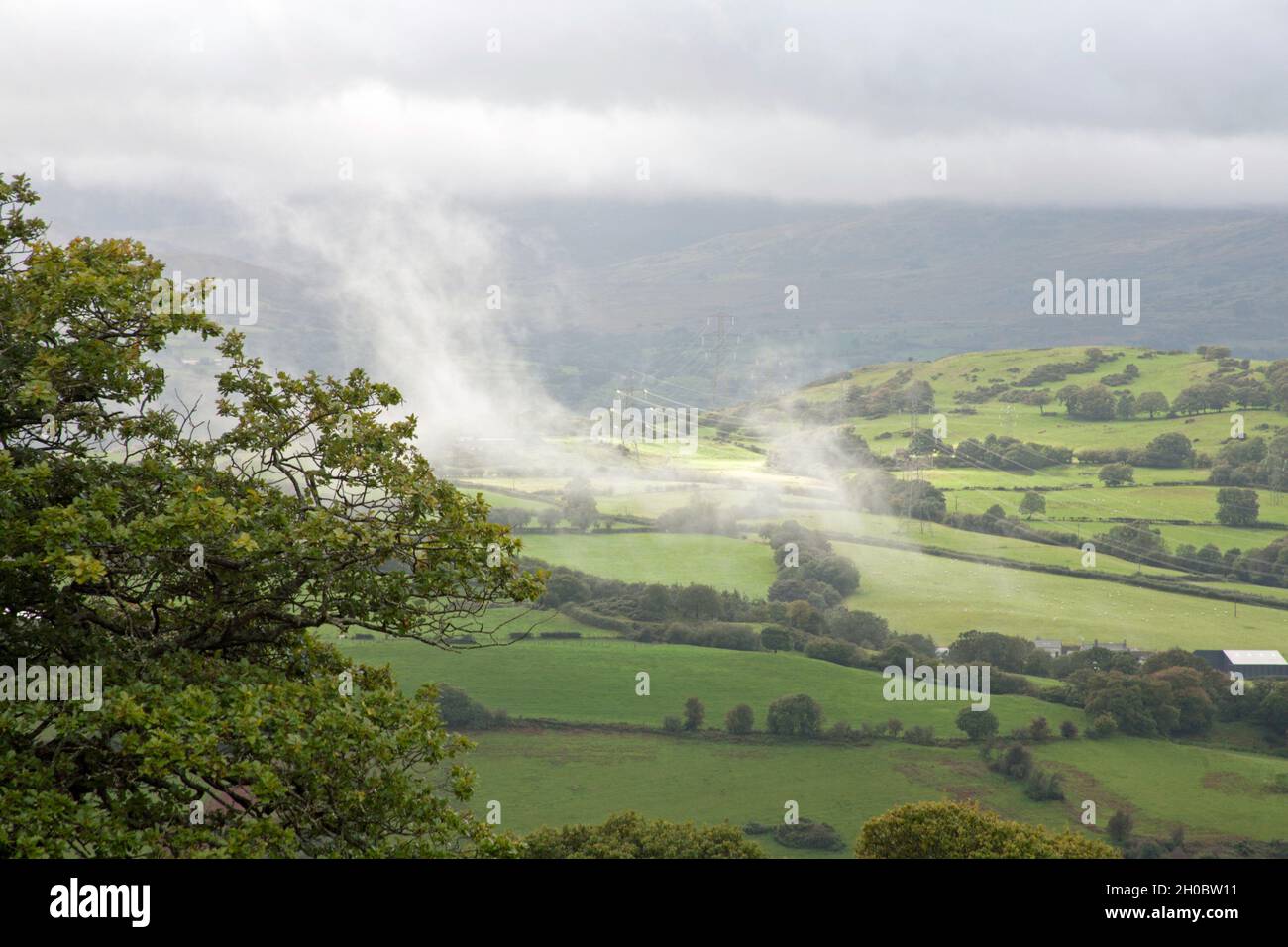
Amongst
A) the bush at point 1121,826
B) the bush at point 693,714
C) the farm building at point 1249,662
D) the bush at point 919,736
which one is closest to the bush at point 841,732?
the bush at point 919,736

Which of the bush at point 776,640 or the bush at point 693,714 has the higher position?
the bush at point 776,640

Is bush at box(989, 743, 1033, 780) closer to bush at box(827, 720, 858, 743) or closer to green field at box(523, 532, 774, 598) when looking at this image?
bush at box(827, 720, 858, 743)

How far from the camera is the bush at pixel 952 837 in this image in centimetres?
3403

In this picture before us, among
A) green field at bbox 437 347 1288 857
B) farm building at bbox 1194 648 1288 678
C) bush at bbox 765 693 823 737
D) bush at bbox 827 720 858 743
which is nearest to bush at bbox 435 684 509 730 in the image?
green field at bbox 437 347 1288 857

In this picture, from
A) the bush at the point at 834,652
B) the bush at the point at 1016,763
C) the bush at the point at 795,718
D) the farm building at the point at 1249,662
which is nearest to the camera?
the bush at the point at 1016,763

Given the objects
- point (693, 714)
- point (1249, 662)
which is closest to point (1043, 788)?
point (693, 714)

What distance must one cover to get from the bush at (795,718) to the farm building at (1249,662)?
48.0m

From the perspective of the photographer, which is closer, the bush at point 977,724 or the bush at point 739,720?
the bush at point 739,720

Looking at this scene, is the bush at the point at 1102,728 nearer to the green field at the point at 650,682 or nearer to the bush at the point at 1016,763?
the green field at the point at 650,682

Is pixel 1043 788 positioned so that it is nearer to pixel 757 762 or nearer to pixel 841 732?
pixel 841 732

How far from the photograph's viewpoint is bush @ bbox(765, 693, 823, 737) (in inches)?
3679
